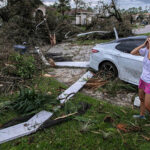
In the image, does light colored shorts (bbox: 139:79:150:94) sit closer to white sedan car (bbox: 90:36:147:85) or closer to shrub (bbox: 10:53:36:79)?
white sedan car (bbox: 90:36:147:85)

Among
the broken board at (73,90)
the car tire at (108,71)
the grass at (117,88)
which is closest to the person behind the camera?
the broken board at (73,90)

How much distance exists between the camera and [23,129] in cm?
315

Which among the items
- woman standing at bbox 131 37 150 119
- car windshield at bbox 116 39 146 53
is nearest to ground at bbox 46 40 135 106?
woman standing at bbox 131 37 150 119

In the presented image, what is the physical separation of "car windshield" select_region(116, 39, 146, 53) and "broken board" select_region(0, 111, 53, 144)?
2.87 meters

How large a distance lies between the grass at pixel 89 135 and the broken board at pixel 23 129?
3.6 inches

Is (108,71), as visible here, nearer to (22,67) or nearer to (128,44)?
(128,44)

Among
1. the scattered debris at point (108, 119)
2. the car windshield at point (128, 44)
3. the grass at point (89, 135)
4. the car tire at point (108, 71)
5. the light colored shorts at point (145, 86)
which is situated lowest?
the grass at point (89, 135)

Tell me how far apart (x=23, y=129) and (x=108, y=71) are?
3191 mm

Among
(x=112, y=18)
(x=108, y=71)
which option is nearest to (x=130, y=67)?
(x=108, y=71)

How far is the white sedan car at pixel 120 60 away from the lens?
14.2 feet

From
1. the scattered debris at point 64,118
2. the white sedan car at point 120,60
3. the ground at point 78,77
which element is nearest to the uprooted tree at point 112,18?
the ground at point 78,77

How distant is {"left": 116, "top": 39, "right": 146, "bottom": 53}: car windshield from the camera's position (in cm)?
444

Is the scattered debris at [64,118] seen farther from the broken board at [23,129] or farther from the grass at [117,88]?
the grass at [117,88]

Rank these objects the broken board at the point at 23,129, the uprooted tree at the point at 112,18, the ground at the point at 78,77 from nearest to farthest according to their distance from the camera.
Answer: the broken board at the point at 23,129
the ground at the point at 78,77
the uprooted tree at the point at 112,18
